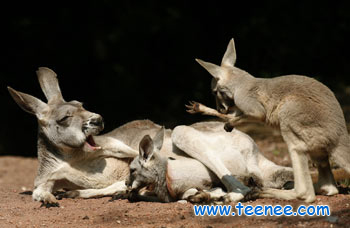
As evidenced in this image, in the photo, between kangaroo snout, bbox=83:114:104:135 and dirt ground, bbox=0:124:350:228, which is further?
kangaroo snout, bbox=83:114:104:135

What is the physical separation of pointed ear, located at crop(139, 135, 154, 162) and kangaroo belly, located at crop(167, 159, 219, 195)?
10.0 inches

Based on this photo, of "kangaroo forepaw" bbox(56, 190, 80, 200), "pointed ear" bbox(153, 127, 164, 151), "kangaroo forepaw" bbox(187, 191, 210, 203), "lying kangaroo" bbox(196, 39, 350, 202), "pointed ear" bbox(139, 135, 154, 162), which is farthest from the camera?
"kangaroo forepaw" bbox(56, 190, 80, 200)

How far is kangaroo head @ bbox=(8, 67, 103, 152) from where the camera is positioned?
20.4 ft

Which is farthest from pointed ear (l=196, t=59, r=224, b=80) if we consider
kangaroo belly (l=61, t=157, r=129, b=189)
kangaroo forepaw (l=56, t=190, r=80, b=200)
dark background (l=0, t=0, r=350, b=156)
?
dark background (l=0, t=0, r=350, b=156)

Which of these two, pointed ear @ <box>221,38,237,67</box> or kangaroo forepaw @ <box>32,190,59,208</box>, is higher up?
pointed ear @ <box>221,38,237,67</box>

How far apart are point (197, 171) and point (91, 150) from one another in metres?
1.20

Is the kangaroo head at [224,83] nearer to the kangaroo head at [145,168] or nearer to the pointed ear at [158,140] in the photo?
the pointed ear at [158,140]

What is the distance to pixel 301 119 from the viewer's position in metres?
5.24

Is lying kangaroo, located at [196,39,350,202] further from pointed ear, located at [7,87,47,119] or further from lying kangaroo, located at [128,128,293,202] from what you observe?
pointed ear, located at [7,87,47,119]

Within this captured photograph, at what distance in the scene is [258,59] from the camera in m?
12.7

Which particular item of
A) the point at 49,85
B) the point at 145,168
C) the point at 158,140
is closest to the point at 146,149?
the point at 145,168

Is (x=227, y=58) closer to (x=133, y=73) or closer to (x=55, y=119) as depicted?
(x=55, y=119)

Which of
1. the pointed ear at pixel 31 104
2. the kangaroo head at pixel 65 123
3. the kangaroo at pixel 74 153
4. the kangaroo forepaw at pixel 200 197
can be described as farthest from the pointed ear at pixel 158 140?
the pointed ear at pixel 31 104

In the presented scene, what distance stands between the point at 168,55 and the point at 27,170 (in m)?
4.72
